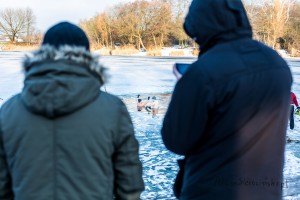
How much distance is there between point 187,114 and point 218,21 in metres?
0.41

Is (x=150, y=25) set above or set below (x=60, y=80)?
above

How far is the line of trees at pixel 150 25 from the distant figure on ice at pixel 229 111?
35.1 m

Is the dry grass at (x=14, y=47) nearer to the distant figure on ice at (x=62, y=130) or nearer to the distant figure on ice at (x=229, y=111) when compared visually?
the distant figure on ice at (x=62, y=130)

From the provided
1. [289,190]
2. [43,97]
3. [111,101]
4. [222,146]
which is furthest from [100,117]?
[289,190]

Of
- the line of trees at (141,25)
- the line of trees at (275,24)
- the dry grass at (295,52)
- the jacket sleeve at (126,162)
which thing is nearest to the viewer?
the jacket sleeve at (126,162)

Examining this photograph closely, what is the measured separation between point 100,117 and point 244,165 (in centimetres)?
64

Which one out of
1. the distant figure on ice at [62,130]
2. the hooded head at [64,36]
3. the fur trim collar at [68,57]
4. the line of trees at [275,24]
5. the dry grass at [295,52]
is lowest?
the dry grass at [295,52]

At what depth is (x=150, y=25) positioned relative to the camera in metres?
39.5

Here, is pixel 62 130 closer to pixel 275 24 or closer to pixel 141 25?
pixel 275 24

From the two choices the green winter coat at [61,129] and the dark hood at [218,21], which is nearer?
the green winter coat at [61,129]

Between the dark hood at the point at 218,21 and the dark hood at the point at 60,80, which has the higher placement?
the dark hood at the point at 218,21

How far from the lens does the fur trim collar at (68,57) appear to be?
4.91 feet

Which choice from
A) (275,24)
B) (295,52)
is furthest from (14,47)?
(295,52)

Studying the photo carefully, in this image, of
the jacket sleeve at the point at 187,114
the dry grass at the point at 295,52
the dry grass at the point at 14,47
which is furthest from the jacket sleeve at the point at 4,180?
the dry grass at the point at 14,47
